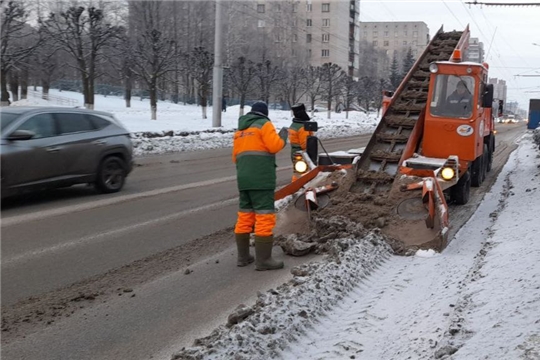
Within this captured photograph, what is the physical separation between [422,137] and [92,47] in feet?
88.7

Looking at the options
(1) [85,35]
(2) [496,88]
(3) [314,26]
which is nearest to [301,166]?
(2) [496,88]

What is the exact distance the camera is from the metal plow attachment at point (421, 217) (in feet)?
23.9

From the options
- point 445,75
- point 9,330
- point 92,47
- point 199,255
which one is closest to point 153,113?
point 92,47

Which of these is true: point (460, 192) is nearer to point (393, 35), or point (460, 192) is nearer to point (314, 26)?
point (314, 26)

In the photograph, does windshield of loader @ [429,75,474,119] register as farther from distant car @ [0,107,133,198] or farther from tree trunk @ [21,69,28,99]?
tree trunk @ [21,69,28,99]

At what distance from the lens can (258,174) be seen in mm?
6547

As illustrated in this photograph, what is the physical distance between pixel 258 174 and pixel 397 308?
7.32 feet

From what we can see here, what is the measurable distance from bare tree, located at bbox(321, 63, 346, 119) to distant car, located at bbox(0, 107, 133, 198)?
43877 mm

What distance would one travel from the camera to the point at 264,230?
6586mm

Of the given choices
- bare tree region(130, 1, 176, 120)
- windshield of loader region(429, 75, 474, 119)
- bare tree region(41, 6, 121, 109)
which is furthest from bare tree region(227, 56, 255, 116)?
windshield of loader region(429, 75, 474, 119)

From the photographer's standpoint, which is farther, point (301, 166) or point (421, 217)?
point (301, 166)

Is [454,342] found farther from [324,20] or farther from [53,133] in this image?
[324,20]

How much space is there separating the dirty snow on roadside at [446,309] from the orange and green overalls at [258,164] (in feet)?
4.60

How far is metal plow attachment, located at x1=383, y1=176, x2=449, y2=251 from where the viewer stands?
7.29 m
